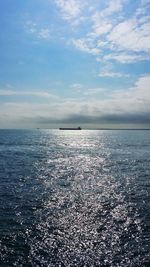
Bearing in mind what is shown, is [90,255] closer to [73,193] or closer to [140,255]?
[140,255]

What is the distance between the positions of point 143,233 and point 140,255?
3.77 meters

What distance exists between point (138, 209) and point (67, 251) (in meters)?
11.6

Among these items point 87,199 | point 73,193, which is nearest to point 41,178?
point 73,193

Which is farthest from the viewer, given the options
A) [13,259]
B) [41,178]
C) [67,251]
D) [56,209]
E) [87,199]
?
[41,178]

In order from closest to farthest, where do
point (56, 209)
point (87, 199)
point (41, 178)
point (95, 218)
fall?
point (95, 218)
point (56, 209)
point (87, 199)
point (41, 178)

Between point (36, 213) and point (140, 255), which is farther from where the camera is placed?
point (36, 213)

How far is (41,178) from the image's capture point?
4553 cm

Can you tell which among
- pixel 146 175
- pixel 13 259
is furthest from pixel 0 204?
pixel 146 175

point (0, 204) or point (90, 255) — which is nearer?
point (90, 255)

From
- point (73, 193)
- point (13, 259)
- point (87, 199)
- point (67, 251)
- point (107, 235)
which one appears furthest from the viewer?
point (73, 193)

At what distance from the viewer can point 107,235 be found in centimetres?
2227

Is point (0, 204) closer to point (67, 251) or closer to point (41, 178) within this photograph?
point (67, 251)

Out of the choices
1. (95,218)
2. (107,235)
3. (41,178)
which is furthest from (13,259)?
(41,178)

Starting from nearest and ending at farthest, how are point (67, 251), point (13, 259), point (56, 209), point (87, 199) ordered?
point (13, 259), point (67, 251), point (56, 209), point (87, 199)
